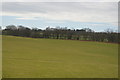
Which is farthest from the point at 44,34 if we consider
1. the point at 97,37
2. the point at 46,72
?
the point at 46,72

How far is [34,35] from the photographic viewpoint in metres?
39.9

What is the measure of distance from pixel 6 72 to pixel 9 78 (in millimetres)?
636

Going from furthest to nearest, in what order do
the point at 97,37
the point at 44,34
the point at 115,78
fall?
the point at 44,34, the point at 97,37, the point at 115,78

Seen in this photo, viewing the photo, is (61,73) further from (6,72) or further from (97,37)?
(97,37)

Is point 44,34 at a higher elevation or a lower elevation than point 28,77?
higher

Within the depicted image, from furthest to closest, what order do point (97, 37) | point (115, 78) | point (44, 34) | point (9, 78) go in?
point (44, 34)
point (97, 37)
point (115, 78)
point (9, 78)

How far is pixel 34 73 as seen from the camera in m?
5.44

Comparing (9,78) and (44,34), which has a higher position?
(44,34)

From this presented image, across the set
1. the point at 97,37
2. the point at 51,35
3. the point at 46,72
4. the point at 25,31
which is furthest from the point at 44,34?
the point at 46,72

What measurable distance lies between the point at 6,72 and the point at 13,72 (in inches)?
9.7

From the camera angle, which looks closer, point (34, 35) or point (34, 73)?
point (34, 73)

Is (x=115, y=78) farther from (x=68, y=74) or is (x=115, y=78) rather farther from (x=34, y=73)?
(x=34, y=73)

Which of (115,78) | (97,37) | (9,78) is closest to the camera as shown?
(9,78)

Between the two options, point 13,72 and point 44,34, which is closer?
point 13,72
